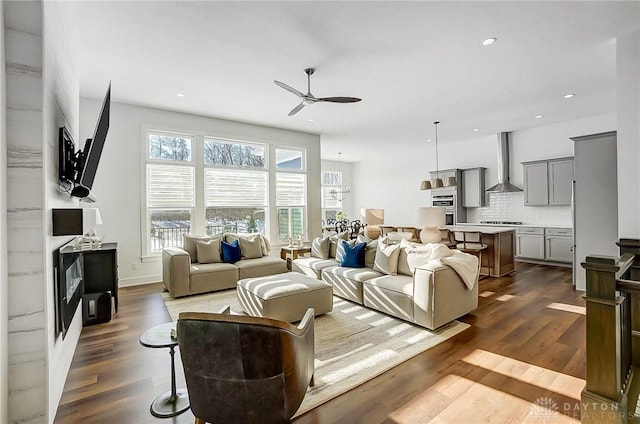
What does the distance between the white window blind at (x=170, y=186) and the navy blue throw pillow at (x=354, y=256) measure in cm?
322

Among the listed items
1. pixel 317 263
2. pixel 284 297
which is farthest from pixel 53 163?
pixel 317 263

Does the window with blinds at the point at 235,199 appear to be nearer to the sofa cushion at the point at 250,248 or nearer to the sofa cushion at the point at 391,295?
the sofa cushion at the point at 250,248

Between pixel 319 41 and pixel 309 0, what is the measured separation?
648 millimetres

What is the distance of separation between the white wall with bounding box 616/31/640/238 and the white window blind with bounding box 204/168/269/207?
222 inches

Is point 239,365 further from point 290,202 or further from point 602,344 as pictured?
point 290,202

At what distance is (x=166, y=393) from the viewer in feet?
7.19

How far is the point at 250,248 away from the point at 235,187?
1.57m

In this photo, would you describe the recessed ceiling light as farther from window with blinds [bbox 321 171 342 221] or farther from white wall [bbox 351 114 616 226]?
window with blinds [bbox 321 171 342 221]

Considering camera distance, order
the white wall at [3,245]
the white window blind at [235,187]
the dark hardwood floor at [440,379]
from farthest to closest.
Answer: the white window blind at [235,187] < the dark hardwood floor at [440,379] < the white wall at [3,245]

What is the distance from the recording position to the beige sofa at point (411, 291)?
3.15m

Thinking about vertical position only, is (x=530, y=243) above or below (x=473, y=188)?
below

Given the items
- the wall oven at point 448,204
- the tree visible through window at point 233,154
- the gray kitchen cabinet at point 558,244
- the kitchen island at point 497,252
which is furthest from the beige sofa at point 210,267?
the gray kitchen cabinet at point 558,244

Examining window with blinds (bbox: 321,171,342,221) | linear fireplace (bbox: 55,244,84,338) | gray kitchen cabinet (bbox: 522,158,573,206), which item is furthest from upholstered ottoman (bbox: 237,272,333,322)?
window with blinds (bbox: 321,171,342,221)

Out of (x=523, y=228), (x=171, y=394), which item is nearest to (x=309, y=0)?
(x=171, y=394)
